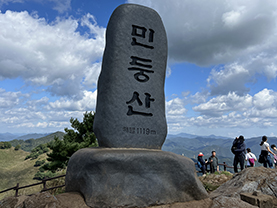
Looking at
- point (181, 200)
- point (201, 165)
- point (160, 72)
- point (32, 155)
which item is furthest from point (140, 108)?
point (32, 155)

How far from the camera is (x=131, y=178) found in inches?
132

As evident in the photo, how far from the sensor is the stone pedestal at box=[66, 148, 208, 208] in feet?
10.4

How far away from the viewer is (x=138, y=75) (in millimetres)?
4383

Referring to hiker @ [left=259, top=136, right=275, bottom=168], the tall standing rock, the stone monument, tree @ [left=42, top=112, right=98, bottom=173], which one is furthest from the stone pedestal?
tree @ [left=42, top=112, right=98, bottom=173]

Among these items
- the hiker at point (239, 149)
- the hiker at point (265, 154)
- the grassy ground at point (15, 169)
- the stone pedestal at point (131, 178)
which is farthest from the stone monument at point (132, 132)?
the grassy ground at point (15, 169)

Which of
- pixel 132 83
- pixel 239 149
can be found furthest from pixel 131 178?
pixel 239 149

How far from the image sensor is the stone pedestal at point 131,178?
3.16m

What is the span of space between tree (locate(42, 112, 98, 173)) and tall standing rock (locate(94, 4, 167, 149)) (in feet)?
36.4

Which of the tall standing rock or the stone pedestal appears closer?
the stone pedestal

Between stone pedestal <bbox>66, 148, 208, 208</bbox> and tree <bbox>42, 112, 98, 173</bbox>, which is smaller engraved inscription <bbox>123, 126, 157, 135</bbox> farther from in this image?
tree <bbox>42, 112, 98, 173</bbox>

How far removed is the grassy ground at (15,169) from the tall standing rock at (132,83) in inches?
1542

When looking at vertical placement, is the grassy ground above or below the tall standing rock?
below

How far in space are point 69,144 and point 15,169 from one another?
120ft

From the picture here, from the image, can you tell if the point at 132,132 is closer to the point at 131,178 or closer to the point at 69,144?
the point at 131,178
